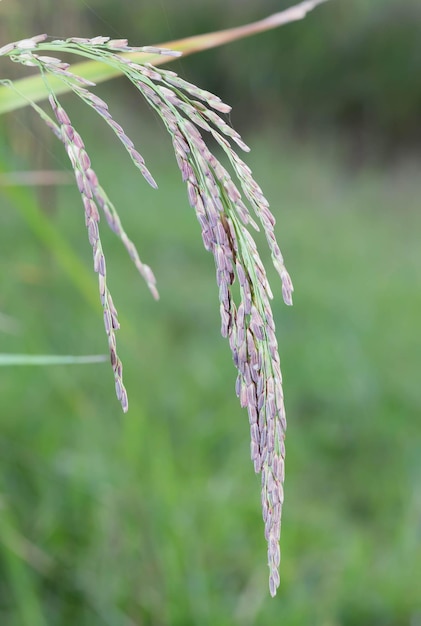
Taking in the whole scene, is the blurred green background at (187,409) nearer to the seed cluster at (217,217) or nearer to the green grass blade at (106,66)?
the green grass blade at (106,66)

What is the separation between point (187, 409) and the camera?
2.26 metres

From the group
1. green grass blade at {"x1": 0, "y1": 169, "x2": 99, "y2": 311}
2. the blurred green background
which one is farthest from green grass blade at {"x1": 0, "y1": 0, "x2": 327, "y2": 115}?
green grass blade at {"x1": 0, "y1": 169, "x2": 99, "y2": 311}

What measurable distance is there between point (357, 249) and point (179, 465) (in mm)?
2762

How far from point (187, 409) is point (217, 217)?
196 centimetres

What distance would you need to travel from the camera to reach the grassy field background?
1257mm

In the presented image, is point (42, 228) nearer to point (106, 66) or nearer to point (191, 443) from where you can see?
point (106, 66)

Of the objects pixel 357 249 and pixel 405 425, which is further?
pixel 357 249

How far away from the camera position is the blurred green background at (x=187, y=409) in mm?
1242

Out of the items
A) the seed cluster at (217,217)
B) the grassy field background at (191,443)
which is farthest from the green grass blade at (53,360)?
the seed cluster at (217,217)

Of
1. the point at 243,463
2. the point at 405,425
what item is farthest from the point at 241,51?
the point at 243,463

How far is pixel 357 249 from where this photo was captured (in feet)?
14.4

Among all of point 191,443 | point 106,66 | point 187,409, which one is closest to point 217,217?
point 106,66

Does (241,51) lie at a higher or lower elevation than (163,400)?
higher

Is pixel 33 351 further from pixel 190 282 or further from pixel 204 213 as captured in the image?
pixel 190 282
